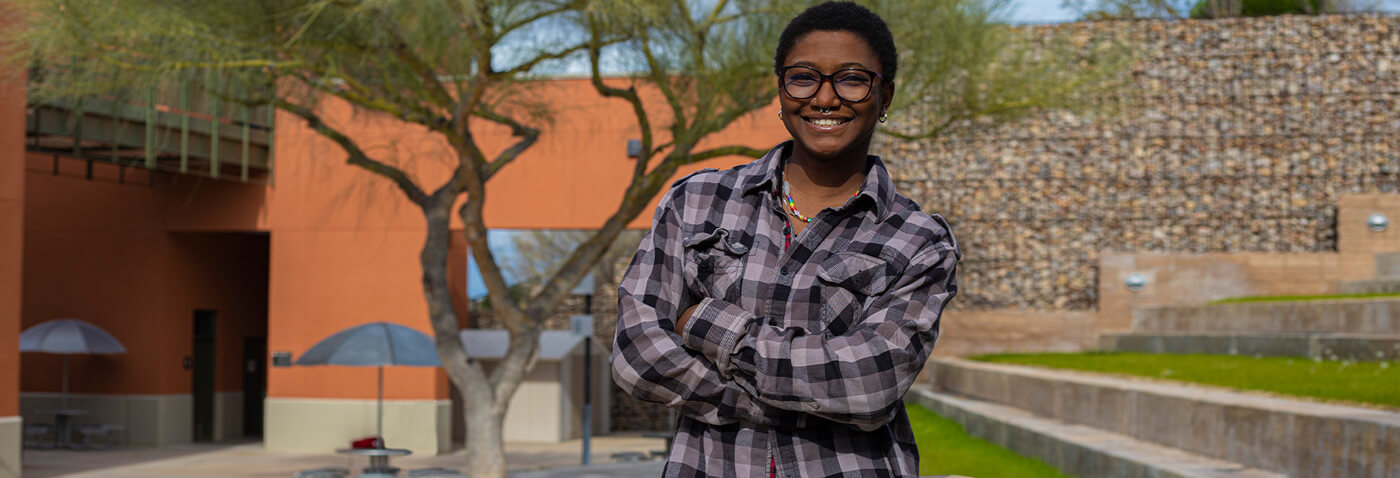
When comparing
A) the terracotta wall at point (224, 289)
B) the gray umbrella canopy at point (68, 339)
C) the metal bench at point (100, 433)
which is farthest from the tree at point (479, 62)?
the metal bench at point (100, 433)

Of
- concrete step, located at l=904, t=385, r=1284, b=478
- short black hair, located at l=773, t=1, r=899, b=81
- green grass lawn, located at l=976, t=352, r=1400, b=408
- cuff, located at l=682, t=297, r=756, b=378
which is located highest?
short black hair, located at l=773, t=1, r=899, b=81

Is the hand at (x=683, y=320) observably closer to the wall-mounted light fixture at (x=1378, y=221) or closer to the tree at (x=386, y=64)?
the tree at (x=386, y=64)

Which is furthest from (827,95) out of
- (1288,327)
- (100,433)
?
(100,433)

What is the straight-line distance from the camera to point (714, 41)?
10875mm

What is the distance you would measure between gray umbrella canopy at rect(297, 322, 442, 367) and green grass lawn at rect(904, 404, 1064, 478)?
623 centimetres

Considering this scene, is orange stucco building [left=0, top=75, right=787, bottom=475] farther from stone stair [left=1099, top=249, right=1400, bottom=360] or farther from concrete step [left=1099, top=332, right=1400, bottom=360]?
concrete step [left=1099, top=332, right=1400, bottom=360]

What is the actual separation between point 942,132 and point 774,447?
1071 centimetres

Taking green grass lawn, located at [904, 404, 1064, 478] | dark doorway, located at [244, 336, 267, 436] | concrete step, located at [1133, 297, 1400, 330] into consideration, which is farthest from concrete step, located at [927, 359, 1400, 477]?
dark doorway, located at [244, 336, 267, 436]

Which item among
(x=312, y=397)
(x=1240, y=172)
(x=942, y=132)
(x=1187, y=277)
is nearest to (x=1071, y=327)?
(x=1187, y=277)

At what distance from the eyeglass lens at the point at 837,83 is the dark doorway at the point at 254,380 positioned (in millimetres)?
21506

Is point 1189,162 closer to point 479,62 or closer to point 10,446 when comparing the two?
point 479,62

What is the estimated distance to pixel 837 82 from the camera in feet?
5.54

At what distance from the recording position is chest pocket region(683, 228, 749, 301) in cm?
163

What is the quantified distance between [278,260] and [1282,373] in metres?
15.2
